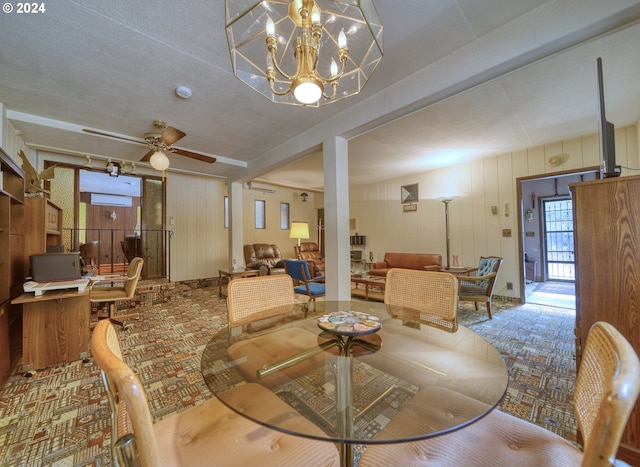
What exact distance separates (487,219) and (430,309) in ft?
13.4

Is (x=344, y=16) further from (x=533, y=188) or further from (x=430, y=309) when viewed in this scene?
(x=533, y=188)

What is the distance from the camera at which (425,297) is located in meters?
1.80

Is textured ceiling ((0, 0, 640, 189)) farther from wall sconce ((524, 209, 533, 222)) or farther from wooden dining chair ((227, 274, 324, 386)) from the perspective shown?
wall sconce ((524, 209, 533, 222))

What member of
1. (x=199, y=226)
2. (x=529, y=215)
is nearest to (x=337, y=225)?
(x=199, y=226)

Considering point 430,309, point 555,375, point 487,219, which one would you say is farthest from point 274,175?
point 555,375

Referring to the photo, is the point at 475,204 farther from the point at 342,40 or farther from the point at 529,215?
the point at 342,40

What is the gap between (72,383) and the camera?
2047 millimetres

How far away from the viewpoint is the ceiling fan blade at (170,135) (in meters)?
2.99

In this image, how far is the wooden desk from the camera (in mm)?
2193

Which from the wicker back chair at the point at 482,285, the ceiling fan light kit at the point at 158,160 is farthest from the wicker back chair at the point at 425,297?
the ceiling fan light kit at the point at 158,160

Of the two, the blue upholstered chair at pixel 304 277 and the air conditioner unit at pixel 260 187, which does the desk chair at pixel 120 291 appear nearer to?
the blue upholstered chair at pixel 304 277

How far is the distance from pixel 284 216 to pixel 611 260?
283 inches

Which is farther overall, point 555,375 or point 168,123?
point 168,123

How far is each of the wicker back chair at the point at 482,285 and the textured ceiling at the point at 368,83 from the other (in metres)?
2.00
